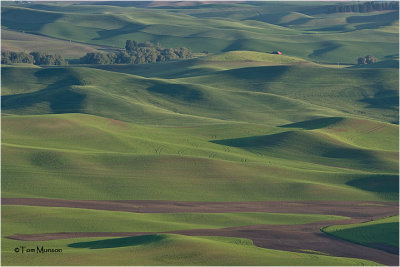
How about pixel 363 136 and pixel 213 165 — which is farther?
pixel 363 136

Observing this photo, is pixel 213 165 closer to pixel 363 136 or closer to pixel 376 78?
pixel 363 136

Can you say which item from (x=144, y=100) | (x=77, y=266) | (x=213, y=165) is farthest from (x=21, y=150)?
(x=144, y=100)

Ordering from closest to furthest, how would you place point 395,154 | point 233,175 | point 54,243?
point 54,243, point 233,175, point 395,154

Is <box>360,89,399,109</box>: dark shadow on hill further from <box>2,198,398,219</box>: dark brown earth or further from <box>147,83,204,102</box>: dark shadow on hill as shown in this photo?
<box>2,198,398,219</box>: dark brown earth

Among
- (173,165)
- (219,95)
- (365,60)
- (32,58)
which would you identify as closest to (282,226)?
(173,165)

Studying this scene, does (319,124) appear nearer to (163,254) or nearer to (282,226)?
(282,226)

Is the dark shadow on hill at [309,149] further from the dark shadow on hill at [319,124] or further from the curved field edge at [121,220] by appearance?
the curved field edge at [121,220]

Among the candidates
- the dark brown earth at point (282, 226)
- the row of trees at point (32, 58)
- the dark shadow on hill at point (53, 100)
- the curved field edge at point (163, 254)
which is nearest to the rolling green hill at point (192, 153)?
the curved field edge at point (163, 254)
